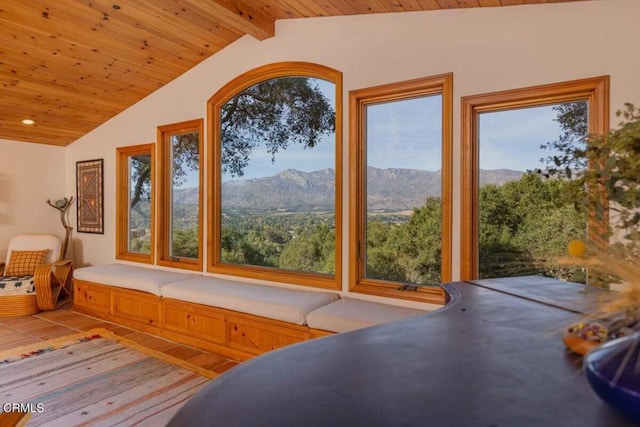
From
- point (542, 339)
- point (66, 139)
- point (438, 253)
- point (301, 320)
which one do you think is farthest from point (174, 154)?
point (542, 339)

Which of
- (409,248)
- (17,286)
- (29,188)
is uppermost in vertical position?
(29,188)

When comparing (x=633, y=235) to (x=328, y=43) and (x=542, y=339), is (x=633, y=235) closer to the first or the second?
(x=542, y=339)

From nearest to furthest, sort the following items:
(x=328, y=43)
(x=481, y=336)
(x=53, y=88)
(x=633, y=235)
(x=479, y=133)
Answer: (x=633, y=235) → (x=481, y=336) → (x=479, y=133) → (x=328, y=43) → (x=53, y=88)

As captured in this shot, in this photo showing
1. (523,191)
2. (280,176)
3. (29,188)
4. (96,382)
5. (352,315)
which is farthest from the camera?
(29,188)

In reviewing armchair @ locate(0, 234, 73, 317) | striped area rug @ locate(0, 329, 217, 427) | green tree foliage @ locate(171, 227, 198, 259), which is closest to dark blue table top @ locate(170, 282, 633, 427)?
striped area rug @ locate(0, 329, 217, 427)

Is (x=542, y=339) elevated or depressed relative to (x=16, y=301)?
elevated

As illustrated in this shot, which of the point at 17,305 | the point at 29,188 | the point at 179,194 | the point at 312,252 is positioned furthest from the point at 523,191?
the point at 29,188

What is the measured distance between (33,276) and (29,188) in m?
1.53

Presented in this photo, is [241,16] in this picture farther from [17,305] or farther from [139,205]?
[17,305]

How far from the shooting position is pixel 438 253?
305 centimetres

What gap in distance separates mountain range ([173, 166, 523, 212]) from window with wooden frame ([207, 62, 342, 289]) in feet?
0.04

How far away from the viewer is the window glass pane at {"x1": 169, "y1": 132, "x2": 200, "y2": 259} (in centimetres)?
464

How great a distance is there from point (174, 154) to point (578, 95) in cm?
421

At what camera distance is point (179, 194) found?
15.8 ft
